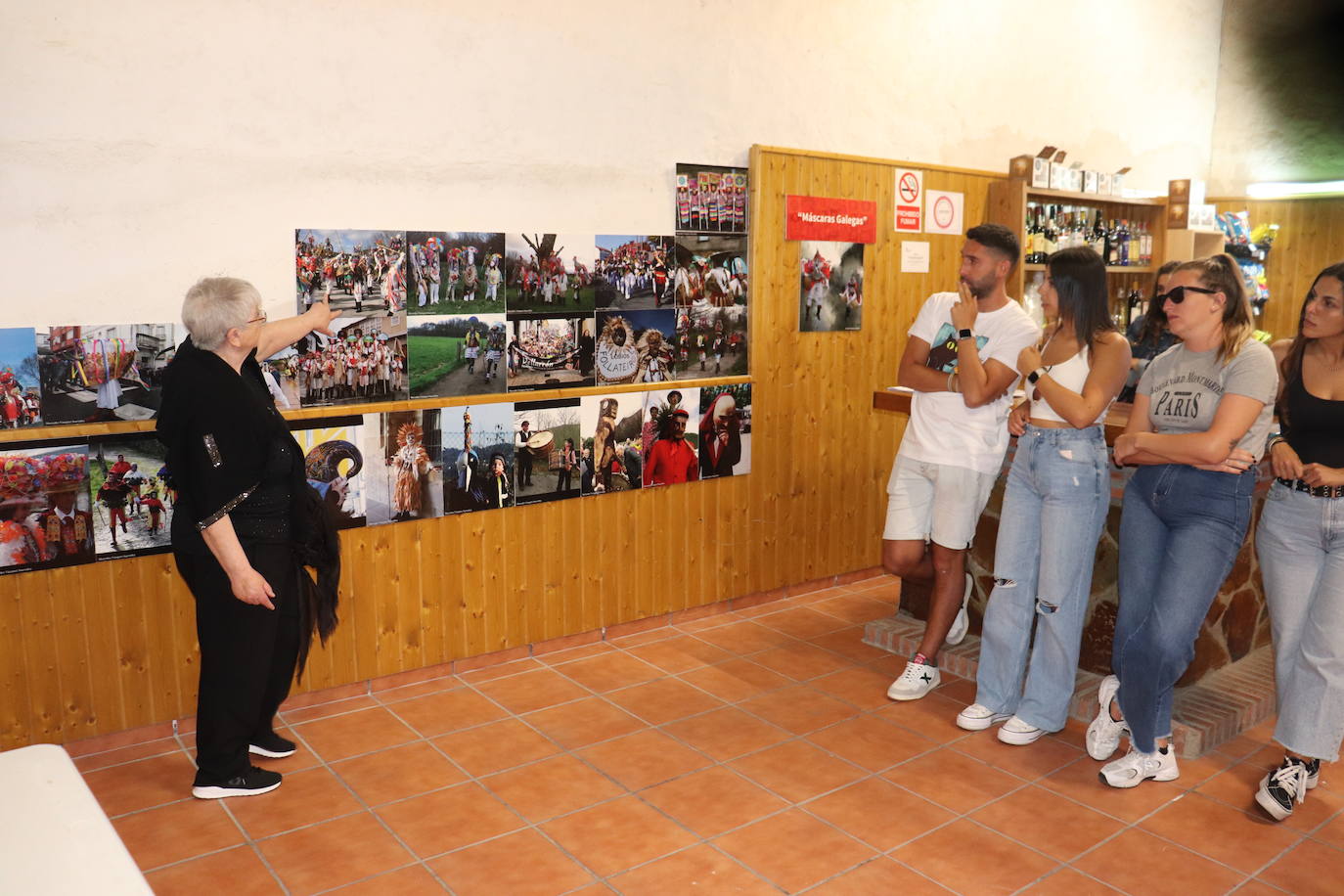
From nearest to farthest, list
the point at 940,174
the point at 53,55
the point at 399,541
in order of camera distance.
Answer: the point at 53,55 < the point at 399,541 < the point at 940,174

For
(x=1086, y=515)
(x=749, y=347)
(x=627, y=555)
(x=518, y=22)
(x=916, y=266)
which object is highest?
(x=518, y=22)

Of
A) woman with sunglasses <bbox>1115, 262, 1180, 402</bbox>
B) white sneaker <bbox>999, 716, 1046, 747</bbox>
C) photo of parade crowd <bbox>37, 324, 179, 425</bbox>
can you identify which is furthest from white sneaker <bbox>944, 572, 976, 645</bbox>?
photo of parade crowd <bbox>37, 324, 179, 425</bbox>

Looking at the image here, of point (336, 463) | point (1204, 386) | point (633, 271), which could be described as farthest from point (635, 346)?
point (1204, 386)

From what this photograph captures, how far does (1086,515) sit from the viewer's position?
3582mm

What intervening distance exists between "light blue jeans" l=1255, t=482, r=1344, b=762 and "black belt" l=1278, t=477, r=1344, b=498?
0.5 inches

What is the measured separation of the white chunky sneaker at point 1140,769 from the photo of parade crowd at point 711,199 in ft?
9.50

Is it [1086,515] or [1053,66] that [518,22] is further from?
[1053,66]

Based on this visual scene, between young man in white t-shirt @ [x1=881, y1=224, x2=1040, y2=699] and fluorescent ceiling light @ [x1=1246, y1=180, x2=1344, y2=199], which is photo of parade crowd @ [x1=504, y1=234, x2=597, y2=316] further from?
fluorescent ceiling light @ [x1=1246, y1=180, x2=1344, y2=199]

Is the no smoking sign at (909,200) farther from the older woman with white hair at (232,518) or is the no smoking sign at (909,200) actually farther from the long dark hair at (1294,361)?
the older woman with white hair at (232,518)

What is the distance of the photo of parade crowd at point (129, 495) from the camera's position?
357 centimetres

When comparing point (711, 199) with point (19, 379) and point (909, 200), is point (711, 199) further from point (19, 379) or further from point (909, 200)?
point (19, 379)

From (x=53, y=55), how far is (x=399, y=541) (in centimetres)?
208

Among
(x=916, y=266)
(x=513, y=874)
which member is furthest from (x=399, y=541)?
(x=916, y=266)

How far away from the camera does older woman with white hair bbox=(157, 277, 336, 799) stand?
3.13 meters
